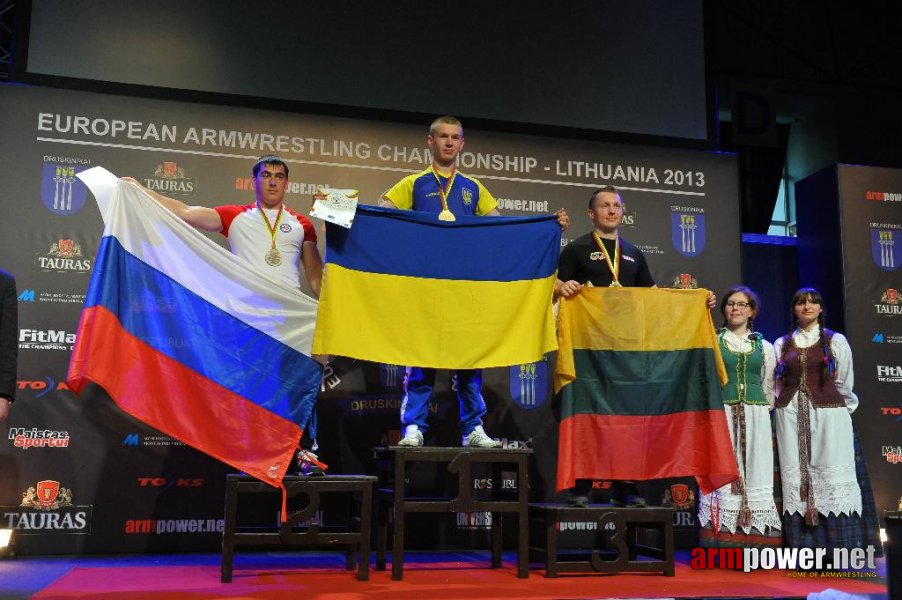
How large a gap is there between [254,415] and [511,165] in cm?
252

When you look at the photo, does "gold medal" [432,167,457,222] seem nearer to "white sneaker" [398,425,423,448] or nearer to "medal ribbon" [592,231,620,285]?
"medal ribbon" [592,231,620,285]

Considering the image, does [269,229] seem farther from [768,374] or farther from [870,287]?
[870,287]

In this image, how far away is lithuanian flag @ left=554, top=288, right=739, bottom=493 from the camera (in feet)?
13.6

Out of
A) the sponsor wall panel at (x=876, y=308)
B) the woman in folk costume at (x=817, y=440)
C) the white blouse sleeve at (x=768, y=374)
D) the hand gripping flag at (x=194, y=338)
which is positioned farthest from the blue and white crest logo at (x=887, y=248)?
the hand gripping flag at (x=194, y=338)

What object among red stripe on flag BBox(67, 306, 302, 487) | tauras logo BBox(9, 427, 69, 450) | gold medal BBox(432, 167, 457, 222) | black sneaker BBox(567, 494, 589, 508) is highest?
gold medal BBox(432, 167, 457, 222)

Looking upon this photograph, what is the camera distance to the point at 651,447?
13.8 ft

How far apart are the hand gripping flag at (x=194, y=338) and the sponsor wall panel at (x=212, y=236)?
3.62 feet

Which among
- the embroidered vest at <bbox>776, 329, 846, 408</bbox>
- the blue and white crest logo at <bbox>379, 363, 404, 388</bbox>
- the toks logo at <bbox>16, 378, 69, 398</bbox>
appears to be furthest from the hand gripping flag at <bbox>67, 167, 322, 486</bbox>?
the embroidered vest at <bbox>776, 329, 846, 408</bbox>

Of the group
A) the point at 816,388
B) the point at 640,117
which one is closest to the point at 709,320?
the point at 816,388

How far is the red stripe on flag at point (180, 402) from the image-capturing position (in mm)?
3531

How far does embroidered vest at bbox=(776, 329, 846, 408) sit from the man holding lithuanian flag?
1.73 feet

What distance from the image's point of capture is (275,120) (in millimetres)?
5164

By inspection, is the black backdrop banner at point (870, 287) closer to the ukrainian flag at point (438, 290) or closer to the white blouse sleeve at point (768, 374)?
the white blouse sleeve at point (768, 374)

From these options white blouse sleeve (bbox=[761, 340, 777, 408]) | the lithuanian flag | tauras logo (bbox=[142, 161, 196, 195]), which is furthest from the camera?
tauras logo (bbox=[142, 161, 196, 195])
